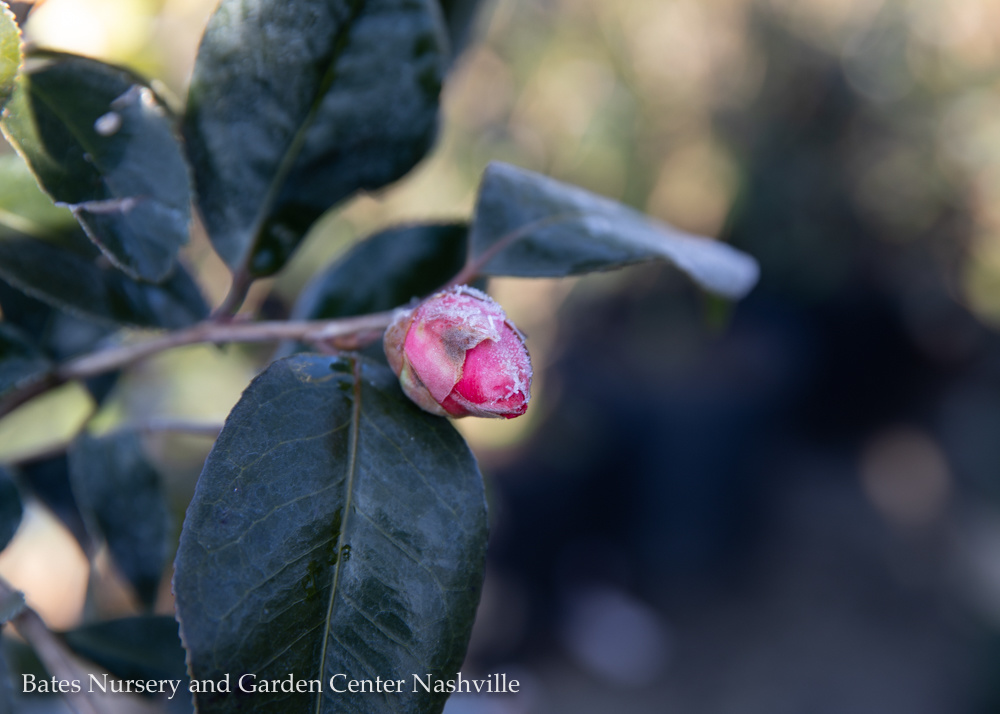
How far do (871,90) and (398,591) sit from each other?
12.7 ft

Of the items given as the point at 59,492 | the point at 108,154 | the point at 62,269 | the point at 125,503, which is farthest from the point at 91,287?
the point at 59,492

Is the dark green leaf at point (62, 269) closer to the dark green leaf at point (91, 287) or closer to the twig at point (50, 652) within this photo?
the dark green leaf at point (91, 287)

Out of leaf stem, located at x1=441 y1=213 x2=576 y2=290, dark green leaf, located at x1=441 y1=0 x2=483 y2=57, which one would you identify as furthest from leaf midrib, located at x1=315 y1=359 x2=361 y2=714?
dark green leaf, located at x1=441 y1=0 x2=483 y2=57

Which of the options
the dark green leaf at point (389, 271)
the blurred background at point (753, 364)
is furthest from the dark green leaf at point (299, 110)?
the blurred background at point (753, 364)

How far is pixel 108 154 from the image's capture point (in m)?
0.44

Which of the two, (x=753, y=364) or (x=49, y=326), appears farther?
(x=753, y=364)

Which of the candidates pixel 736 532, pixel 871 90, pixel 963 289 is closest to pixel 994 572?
pixel 736 532

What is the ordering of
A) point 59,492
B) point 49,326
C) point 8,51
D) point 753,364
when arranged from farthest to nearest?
point 753,364, point 59,492, point 49,326, point 8,51

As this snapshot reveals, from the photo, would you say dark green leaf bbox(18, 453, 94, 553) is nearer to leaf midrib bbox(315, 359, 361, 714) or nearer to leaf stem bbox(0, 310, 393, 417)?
leaf stem bbox(0, 310, 393, 417)

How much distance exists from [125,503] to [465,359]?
442mm

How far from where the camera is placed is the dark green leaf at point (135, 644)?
0.57m

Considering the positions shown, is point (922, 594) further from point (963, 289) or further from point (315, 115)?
point (315, 115)

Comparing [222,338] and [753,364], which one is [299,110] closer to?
[222,338]

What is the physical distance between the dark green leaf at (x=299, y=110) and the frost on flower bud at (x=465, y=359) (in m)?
0.18
